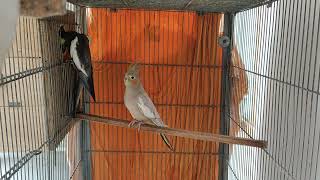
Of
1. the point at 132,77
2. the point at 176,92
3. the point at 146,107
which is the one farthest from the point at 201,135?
the point at 176,92

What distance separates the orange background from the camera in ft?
5.08

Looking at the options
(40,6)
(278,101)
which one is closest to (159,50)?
(278,101)

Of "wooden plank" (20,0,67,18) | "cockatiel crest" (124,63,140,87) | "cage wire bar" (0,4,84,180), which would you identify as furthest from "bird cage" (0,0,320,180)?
"wooden plank" (20,0,67,18)

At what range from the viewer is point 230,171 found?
160 centimetres

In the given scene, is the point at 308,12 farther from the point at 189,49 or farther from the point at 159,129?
the point at 189,49

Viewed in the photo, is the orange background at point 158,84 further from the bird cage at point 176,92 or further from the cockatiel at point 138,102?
the cockatiel at point 138,102

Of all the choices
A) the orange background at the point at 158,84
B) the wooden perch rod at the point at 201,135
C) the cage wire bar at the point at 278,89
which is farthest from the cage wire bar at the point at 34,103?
the cage wire bar at the point at 278,89

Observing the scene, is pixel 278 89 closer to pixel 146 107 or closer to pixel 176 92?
pixel 146 107

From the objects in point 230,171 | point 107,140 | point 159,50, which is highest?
point 159,50

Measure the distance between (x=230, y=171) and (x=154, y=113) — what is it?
52 cm

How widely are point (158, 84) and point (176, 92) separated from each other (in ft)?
0.29

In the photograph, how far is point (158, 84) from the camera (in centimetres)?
160

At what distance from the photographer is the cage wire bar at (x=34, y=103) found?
82 cm

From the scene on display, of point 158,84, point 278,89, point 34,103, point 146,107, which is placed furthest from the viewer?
point 158,84
